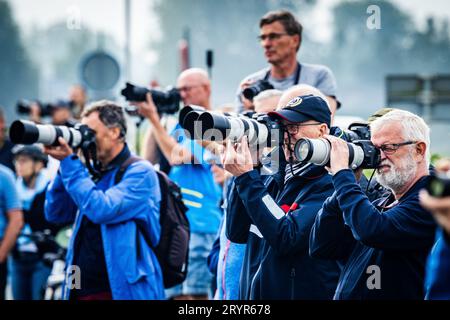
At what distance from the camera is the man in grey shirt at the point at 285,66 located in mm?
6727

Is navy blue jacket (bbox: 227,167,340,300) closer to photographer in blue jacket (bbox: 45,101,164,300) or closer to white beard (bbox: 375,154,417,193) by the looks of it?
white beard (bbox: 375,154,417,193)

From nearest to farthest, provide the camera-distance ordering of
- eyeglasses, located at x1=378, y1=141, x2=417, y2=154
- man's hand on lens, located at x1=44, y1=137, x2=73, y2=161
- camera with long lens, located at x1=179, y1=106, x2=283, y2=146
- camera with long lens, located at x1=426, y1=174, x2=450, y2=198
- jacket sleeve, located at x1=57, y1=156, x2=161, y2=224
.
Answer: camera with long lens, located at x1=426, y1=174, x2=450, y2=198 → eyeglasses, located at x1=378, y1=141, x2=417, y2=154 → camera with long lens, located at x1=179, y1=106, x2=283, y2=146 → jacket sleeve, located at x1=57, y1=156, x2=161, y2=224 → man's hand on lens, located at x1=44, y1=137, x2=73, y2=161

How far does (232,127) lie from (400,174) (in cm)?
83

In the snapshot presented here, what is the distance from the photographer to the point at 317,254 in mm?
4438

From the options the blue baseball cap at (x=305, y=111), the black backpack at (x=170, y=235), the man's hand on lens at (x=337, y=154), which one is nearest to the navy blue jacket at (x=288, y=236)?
the blue baseball cap at (x=305, y=111)

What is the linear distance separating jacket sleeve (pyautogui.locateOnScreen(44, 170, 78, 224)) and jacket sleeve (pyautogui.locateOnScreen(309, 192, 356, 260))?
2.54 m

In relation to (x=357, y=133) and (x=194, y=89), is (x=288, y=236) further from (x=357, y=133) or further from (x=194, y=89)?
(x=194, y=89)

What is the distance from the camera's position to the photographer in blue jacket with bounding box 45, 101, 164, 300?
5.92m

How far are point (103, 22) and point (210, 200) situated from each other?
156 feet

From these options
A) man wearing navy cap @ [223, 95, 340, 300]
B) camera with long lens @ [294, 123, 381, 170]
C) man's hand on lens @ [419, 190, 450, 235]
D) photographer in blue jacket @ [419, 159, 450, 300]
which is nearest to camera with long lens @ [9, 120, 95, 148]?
man wearing navy cap @ [223, 95, 340, 300]

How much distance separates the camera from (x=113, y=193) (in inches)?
236

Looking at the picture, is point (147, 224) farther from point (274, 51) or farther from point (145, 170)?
point (274, 51)

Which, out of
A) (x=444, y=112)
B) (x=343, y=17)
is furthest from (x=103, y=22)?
(x=444, y=112)
